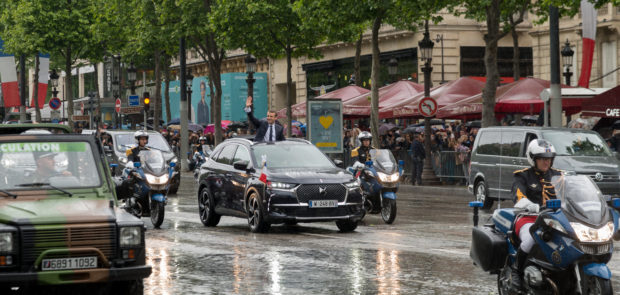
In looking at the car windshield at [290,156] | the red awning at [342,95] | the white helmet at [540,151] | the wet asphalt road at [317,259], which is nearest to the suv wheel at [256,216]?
the wet asphalt road at [317,259]

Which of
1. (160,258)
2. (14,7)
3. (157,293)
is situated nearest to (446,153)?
(160,258)

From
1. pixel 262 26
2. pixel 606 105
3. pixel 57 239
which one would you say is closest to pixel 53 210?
pixel 57 239

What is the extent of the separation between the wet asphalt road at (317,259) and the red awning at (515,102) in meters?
11.5

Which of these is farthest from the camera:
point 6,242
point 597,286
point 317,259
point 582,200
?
point 317,259

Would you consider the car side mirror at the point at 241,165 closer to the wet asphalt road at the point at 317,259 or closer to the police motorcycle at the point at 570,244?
the wet asphalt road at the point at 317,259

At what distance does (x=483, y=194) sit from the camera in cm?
2288

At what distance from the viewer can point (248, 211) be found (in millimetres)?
16328

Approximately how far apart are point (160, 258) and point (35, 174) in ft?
13.3

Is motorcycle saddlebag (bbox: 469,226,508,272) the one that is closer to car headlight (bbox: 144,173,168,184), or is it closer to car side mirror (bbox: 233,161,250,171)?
car side mirror (bbox: 233,161,250,171)

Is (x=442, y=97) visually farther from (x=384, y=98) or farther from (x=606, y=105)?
(x=606, y=105)

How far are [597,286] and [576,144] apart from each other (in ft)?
47.2

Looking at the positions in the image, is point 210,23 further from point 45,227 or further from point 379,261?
point 45,227

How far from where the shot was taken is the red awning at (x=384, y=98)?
37.2 m

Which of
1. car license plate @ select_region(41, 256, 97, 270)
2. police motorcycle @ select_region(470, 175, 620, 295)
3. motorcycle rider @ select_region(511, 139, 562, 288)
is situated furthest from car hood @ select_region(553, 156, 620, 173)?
car license plate @ select_region(41, 256, 97, 270)
